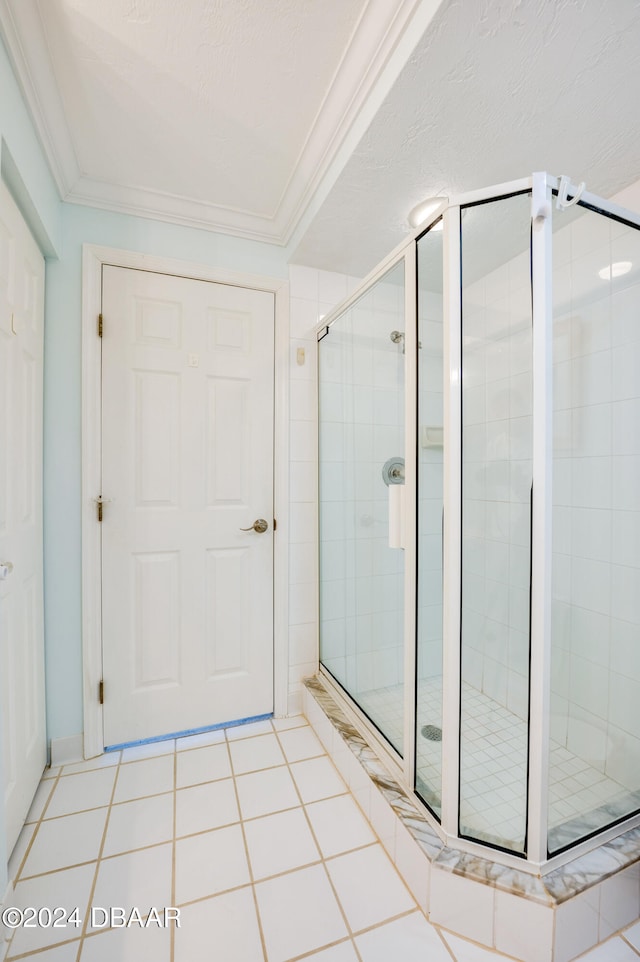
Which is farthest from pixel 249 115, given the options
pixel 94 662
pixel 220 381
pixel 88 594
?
pixel 94 662

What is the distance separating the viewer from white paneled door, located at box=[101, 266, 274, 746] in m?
1.69

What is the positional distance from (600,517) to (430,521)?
599mm

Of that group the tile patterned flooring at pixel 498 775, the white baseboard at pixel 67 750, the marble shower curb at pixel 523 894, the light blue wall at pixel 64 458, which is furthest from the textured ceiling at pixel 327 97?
the white baseboard at pixel 67 750

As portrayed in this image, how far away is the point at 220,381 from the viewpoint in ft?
6.01

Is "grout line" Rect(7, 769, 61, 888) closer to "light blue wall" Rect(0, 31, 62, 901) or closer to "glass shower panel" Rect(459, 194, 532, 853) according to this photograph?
"light blue wall" Rect(0, 31, 62, 901)

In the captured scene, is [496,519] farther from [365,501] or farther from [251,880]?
[251,880]

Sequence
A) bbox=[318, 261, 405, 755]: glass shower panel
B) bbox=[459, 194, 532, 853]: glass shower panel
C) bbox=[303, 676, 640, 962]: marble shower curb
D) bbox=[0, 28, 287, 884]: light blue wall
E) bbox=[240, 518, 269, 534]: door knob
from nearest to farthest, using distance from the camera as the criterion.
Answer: bbox=[303, 676, 640, 962]: marble shower curb, bbox=[459, 194, 532, 853]: glass shower panel, bbox=[318, 261, 405, 755]: glass shower panel, bbox=[0, 28, 287, 884]: light blue wall, bbox=[240, 518, 269, 534]: door knob

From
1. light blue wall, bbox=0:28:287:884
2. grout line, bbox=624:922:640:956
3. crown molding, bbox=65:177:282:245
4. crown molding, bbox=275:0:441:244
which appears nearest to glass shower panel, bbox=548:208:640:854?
grout line, bbox=624:922:640:956

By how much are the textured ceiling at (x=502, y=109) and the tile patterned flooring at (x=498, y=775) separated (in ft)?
5.28

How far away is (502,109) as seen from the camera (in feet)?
3.77

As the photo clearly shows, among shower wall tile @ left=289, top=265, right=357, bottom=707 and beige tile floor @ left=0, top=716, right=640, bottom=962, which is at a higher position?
shower wall tile @ left=289, top=265, right=357, bottom=707

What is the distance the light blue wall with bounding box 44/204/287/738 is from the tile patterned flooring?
53.3 inches

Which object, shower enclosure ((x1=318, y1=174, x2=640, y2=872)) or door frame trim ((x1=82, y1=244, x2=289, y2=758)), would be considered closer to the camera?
shower enclosure ((x1=318, y1=174, x2=640, y2=872))

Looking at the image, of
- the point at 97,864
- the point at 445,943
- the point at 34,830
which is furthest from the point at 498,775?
the point at 34,830
